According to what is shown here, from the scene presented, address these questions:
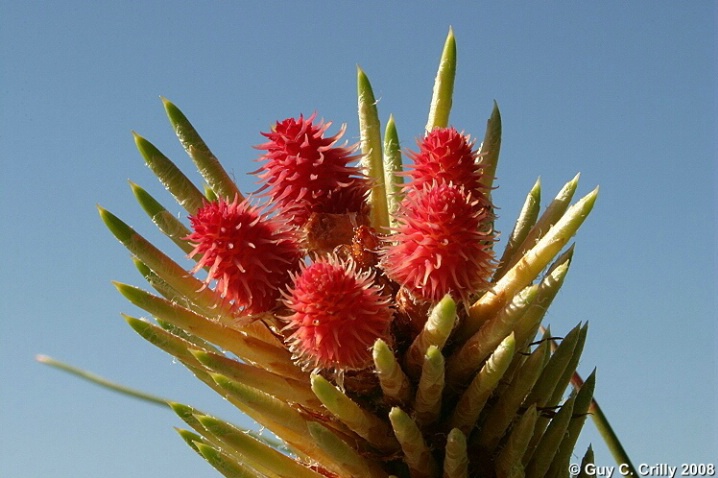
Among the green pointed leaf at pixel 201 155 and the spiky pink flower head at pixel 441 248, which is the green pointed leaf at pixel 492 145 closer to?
the spiky pink flower head at pixel 441 248

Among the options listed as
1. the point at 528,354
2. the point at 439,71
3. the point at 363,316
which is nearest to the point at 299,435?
the point at 363,316

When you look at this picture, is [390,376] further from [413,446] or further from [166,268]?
[166,268]

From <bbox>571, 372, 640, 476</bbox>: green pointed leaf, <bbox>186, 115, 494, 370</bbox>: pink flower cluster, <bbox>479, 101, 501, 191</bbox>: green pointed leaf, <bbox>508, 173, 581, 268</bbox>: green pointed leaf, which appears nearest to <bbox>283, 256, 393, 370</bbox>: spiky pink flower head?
<bbox>186, 115, 494, 370</bbox>: pink flower cluster

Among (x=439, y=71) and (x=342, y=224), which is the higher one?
(x=439, y=71)

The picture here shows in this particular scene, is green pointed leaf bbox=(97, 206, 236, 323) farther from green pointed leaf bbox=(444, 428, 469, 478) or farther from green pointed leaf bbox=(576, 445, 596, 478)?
green pointed leaf bbox=(576, 445, 596, 478)

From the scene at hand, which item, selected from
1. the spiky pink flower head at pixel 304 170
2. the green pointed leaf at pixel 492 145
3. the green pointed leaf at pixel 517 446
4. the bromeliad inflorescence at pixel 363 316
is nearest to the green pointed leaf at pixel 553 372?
the bromeliad inflorescence at pixel 363 316

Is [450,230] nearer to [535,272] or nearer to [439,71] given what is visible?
[535,272]
